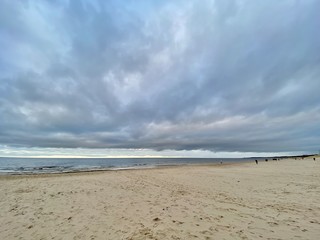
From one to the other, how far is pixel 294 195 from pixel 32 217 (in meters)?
13.7

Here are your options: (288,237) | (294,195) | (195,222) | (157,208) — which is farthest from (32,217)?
(294,195)

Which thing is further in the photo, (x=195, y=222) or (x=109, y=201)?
(x=109, y=201)

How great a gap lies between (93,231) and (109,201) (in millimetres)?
4677

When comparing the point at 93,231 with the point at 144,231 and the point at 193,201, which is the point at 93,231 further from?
the point at 193,201

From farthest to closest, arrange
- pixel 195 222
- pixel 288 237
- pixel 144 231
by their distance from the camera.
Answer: pixel 195 222 → pixel 144 231 → pixel 288 237

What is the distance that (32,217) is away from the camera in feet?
31.5

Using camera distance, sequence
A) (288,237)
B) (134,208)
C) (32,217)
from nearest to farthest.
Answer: (288,237) < (32,217) < (134,208)

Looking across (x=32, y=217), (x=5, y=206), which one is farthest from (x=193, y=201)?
(x=5, y=206)

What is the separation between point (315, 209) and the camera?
9.02m

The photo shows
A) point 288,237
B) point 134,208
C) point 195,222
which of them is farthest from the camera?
point 134,208

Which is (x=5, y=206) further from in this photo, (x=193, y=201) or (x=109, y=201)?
(x=193, y=201)

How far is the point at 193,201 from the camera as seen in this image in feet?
37.2

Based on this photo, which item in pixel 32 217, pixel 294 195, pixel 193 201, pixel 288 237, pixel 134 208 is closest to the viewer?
pixel 288 237

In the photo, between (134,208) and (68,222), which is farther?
(134,208)
